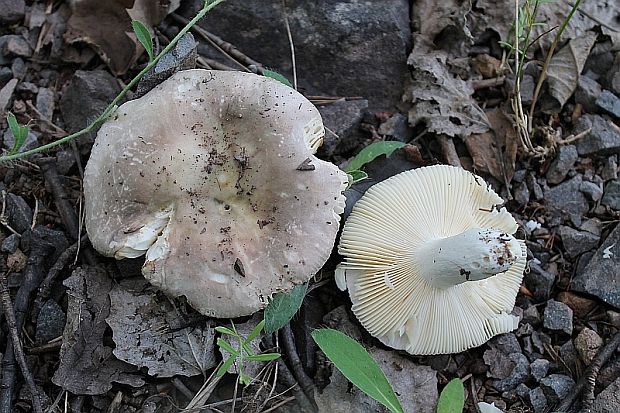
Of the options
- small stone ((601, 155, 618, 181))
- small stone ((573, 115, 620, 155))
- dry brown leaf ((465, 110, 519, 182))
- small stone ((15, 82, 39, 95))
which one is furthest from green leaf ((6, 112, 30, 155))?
small stone ((601, 155, 618, 181))

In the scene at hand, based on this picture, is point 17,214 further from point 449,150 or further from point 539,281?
point 539,281

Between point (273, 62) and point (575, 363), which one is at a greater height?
point (273, 62)

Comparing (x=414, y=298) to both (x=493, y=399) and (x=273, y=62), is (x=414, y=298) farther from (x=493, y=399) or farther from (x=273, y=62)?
(x=273, y=62)

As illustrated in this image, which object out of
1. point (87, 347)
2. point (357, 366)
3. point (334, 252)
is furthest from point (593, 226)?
point (87, 347)

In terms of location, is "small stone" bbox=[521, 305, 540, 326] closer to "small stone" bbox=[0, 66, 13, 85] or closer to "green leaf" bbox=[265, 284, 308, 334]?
"green leaf" bbox=[265, 284, 308, 334]

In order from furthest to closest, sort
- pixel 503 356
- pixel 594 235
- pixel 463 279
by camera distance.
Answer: pixel 594 235, pixel 503 356, pixel 463 279

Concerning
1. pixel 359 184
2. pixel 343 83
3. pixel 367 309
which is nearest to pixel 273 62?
pixel 343 83

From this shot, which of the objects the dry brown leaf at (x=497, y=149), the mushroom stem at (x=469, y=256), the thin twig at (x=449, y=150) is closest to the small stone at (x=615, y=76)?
the dry brown leaf at (x=497, y=149)
